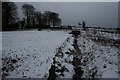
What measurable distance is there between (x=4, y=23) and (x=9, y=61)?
144 ft

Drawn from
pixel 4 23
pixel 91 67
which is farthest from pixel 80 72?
pixel 4 23

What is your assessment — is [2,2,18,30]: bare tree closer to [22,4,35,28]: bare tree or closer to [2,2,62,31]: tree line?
[2,2,62,31]: tree line

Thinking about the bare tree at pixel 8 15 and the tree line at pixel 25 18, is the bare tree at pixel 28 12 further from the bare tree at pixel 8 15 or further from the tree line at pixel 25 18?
the bare tree at pixel 8 15

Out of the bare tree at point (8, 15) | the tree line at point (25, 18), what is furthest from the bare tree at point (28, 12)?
the bare tree at point (8, 15)

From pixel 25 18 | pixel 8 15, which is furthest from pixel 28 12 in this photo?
pixel 8 15

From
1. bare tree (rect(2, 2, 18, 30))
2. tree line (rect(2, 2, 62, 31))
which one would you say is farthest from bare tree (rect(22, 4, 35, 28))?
bare tree (rect(2, 2, 18, 30))

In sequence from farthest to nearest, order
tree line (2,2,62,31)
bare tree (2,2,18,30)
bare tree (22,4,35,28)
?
bare tree (22,4,35,28), tree line (2,2,62,31), bare tree (2,2,18,30)

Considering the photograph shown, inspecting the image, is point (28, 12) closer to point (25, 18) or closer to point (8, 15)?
point (25, 18)

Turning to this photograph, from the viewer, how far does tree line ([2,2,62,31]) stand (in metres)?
54.2

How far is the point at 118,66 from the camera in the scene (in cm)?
969

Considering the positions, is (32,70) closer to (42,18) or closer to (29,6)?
(29,6)

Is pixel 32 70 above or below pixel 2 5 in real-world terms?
below

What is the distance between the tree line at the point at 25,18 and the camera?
5421 cm

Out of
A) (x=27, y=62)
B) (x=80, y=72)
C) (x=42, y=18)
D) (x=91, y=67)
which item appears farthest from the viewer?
(x=42, y=18)
